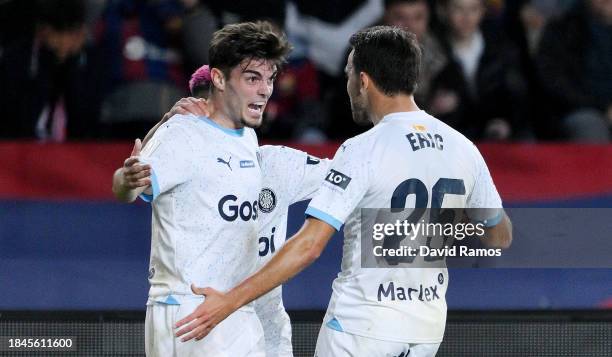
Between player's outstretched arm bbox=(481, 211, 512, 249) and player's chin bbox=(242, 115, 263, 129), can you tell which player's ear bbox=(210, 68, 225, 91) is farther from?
player's outstretched arm bbox=(481, 211, 512, 249)

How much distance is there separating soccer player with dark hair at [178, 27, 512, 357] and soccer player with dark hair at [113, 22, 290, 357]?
36 cm

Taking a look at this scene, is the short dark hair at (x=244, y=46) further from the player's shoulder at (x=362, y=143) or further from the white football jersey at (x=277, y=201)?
the player's shoulder at (x=362, y=143)

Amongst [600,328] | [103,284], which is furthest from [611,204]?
[103,284]

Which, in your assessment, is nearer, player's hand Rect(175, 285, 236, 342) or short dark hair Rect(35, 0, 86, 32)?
player's hand Rect(175, 285, 236, 342)

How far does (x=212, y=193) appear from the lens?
396 centimetres

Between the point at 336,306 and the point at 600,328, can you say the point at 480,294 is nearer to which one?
the point at 600,328

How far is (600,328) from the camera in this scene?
20.2 ft

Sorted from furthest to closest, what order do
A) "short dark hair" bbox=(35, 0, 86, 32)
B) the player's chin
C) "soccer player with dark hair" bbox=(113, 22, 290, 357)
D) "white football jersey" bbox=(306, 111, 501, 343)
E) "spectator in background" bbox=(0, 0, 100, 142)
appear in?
"short dark hair" bbox=(35, 0, 86, 32)
"spectator in background" bbox=(0, 0, 100, 142)
the player's chin
"soccer player with dark hair" bbox=(113, 22, 290, 357)
"white football jersey" bbox=(306, 111, 501, 343)

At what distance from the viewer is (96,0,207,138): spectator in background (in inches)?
272

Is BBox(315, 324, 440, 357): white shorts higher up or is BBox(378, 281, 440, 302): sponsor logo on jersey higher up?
BBox(378, 281, 440, 302): sponsor logo on jersey

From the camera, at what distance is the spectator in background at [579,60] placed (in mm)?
7414

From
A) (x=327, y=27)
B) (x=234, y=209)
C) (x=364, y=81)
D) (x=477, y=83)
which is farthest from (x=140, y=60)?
(x=364, y=81)

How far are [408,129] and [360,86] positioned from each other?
8.8 inches

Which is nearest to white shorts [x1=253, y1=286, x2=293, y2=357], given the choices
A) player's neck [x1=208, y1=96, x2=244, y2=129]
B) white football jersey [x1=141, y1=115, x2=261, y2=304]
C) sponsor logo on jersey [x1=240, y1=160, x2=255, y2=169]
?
white football jersey [x1=141, y1=115, x2=261, y2=304]
